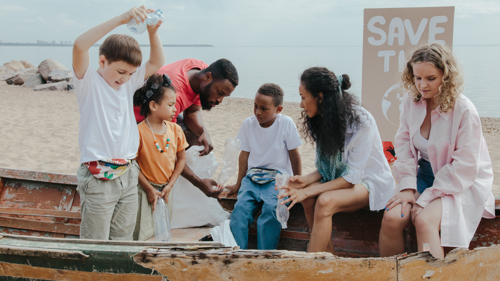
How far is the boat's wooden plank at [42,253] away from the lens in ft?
6.64

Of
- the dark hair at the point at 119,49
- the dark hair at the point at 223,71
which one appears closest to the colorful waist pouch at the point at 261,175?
the dark hair at the point at 223,71

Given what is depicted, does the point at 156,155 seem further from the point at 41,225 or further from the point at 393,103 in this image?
the point at 393,103

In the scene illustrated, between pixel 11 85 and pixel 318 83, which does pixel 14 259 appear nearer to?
pixel 318 83

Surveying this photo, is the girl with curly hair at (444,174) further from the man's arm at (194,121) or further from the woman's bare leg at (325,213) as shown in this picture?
the man's arm at (194,121)

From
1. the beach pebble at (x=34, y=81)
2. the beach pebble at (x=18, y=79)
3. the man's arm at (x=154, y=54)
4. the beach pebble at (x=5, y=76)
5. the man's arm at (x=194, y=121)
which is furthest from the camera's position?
the beach pebble at (x=5, y=76)

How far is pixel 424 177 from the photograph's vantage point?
2.80 metres

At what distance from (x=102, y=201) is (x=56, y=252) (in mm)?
501

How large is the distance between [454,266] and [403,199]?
2.23 feet

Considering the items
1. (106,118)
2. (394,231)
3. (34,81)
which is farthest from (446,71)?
(34,81)

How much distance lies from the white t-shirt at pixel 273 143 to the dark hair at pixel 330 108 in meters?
0.52

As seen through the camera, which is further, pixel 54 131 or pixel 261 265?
pixel 54 131

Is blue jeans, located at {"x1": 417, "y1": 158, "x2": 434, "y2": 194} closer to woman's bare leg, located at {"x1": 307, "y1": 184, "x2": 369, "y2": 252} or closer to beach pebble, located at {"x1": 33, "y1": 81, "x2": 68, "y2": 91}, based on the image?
woman's bare leg, located at {"x1": 307, "y1": 184, "x2": 369, "y2": 252}

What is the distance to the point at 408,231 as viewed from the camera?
288cm

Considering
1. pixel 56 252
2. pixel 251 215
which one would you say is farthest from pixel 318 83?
pixel 56 252
